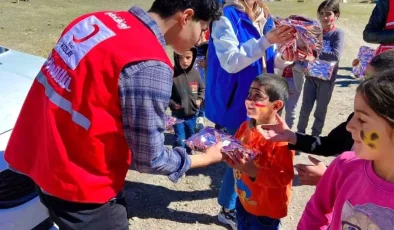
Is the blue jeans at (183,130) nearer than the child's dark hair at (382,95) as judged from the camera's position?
No

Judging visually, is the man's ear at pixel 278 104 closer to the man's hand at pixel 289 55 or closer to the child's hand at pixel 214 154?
the man's hand at pixel 289 55

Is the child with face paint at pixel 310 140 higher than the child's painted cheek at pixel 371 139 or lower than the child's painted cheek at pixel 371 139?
lower

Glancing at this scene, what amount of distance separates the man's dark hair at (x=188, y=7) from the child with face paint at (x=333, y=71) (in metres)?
2.94

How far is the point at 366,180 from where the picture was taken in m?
1.64

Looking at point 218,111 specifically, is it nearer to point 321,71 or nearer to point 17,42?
point 321,71

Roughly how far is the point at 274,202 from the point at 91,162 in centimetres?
131

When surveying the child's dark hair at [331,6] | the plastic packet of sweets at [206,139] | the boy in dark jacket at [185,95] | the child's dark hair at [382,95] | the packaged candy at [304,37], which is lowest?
the boy in dark jacket at [185,95]

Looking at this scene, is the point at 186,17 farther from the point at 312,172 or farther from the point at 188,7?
the point at 312,172

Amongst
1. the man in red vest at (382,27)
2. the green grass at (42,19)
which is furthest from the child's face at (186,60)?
the green grass at (42,19)

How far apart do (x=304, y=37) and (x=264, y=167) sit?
919 mm

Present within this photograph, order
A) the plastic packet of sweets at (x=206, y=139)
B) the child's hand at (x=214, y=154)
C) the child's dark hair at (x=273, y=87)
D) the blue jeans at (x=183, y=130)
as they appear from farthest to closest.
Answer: the blue jeans at (x=183, y=130)
the child's dark hair at (x=273, y=87)
the plastic packet of sweets at (x=206, y=139)
the child's hand at (x=214, y=154)

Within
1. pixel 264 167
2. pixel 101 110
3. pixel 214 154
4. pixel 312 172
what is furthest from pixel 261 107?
pixel 101 110

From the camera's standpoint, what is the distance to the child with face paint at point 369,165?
1484mm

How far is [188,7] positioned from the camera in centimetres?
197
